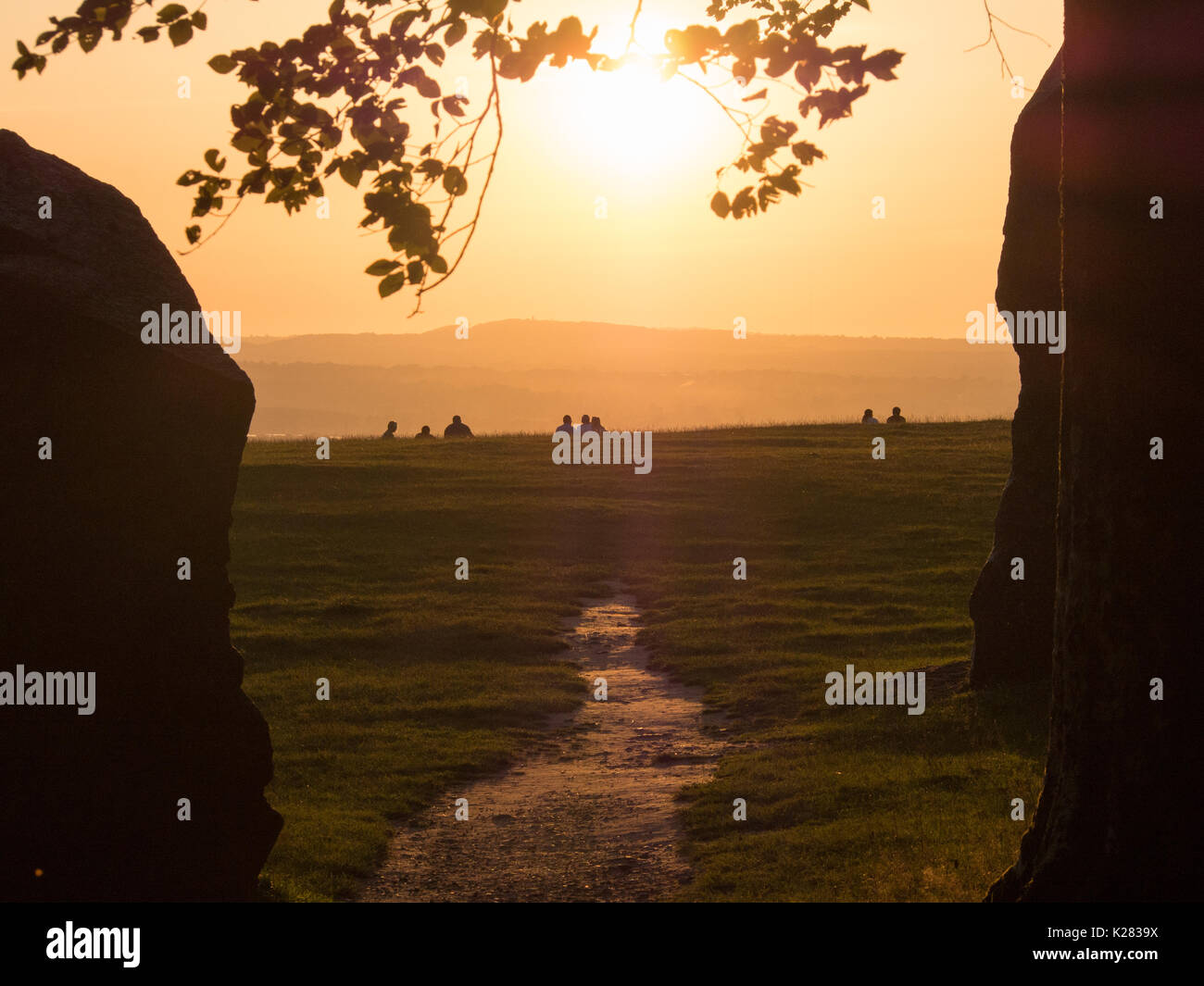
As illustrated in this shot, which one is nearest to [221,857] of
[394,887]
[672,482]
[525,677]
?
[394,887]

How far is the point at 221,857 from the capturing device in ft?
33.6

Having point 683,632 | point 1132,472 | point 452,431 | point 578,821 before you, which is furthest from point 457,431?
point 1132,472

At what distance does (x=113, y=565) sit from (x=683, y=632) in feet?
53.9

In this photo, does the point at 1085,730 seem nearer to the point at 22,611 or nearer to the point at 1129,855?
the point at 1129,855

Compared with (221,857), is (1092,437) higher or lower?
higher

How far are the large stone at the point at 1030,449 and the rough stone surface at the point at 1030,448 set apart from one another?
0.04 ft

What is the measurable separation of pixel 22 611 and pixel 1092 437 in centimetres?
723

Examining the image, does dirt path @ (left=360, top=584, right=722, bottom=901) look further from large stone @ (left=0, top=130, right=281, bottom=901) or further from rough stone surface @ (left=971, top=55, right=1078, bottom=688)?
rough stone surface @ (left=971, top=55, right=1078, bottom=688)

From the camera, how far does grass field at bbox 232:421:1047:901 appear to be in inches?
504

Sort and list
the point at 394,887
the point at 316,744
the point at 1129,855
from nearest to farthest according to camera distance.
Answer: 1. the point at 1129,855
2. the point at 394,887
3. the point at 316,744

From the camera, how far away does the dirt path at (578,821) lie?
1192 centimetres

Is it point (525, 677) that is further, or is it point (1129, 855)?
point (525, 677)

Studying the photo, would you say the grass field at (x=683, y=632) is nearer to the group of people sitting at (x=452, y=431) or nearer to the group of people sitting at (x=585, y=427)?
the group of people sitting at (x=585, y=427)

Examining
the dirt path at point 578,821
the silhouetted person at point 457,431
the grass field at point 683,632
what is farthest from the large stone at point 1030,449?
the silhouetted person at point 457,431
